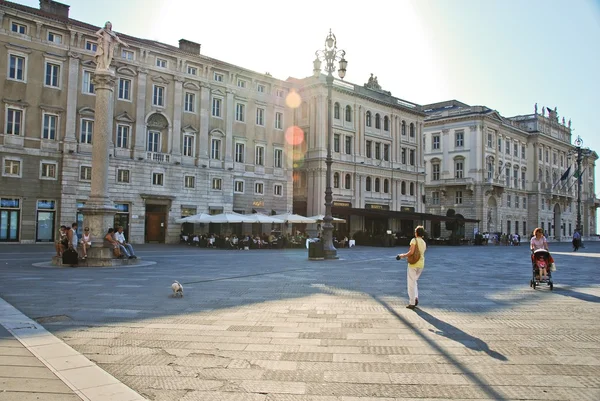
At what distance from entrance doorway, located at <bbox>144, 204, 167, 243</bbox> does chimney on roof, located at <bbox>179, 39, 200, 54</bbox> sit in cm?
1300

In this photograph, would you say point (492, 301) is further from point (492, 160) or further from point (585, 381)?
point (492, 160)

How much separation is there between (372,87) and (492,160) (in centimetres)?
2257

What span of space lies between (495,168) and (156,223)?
166 feet

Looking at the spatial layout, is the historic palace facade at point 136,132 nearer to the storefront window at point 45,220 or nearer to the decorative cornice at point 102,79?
the storefront window at point 45,220

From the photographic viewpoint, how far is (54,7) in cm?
3566

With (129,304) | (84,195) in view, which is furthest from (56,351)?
(84,195)

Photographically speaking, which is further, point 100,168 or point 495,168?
point 495,168

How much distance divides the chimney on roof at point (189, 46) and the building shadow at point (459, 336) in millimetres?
37029

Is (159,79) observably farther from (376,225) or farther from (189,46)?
(376,225)

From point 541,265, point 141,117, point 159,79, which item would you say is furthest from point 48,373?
point 159,79

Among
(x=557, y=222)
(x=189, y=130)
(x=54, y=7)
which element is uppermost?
(x=54, y=7)

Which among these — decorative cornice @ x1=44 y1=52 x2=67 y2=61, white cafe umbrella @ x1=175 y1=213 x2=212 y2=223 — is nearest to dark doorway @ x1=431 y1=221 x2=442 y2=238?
white cafe umbrella @ x1=175 y1=213 x2=212 y2=223

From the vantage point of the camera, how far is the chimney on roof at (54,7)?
3538cm

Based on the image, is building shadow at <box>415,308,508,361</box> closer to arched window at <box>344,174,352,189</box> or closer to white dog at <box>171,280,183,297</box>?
white dog at <box>171,280,183,297</box>
